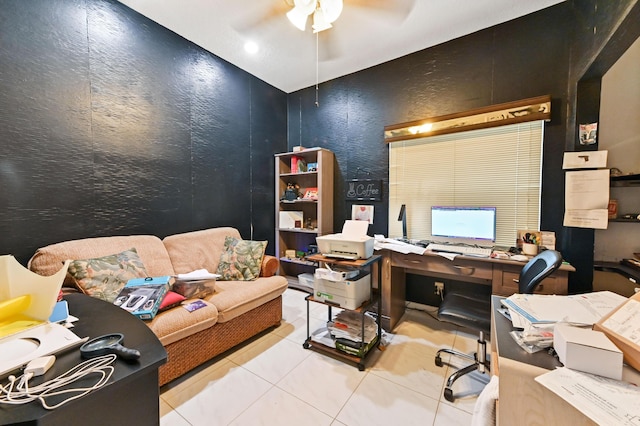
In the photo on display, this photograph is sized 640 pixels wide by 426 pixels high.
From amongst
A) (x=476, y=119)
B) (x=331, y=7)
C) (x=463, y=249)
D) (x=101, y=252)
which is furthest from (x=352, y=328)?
(x=331, y=7)

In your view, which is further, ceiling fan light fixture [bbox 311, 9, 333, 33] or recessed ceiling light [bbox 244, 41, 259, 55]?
recessed ceiling light [bbox 244, 41, 259, 55]

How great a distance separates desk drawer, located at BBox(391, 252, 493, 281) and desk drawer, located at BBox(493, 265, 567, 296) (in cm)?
8

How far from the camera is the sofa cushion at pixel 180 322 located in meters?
1.54

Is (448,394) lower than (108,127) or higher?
lower

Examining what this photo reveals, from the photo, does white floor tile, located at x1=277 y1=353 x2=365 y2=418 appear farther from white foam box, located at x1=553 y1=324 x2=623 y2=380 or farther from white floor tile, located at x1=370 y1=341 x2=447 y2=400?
white foam box, located at x1=553 y1=324 x2=623 y2=380

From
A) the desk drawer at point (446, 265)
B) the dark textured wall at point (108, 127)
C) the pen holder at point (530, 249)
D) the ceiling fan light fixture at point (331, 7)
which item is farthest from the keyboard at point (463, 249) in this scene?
the dark textured wall at point (108, 127)

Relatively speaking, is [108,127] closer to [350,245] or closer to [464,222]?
[350,245]

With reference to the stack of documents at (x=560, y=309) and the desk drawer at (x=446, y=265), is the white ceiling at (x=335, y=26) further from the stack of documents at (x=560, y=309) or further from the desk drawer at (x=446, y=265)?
the stack of documents at (x=560, y=309)

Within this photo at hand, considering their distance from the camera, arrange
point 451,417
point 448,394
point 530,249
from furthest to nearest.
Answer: point 530,249 → point 448,394 → point 451,417

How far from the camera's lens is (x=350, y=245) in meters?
1.92

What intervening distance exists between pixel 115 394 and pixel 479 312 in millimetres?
1943

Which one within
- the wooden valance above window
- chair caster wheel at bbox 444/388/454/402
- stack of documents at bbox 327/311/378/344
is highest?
the wooden valance above window

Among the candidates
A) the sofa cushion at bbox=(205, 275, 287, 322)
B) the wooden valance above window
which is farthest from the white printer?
the wooden valance above window

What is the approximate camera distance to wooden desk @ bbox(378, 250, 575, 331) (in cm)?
181
